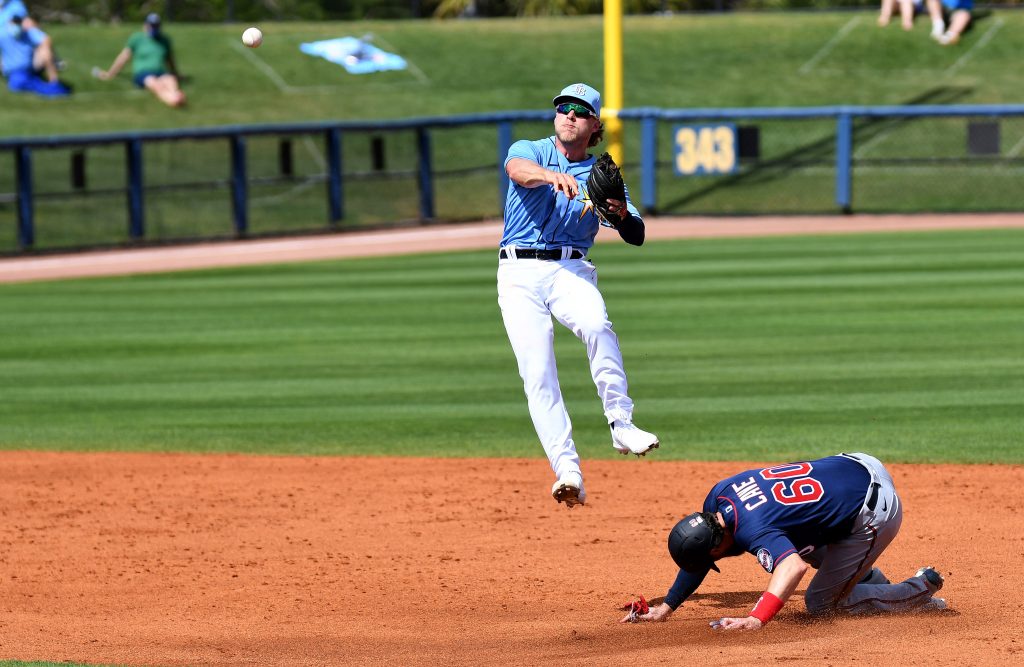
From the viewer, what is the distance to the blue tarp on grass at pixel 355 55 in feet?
105

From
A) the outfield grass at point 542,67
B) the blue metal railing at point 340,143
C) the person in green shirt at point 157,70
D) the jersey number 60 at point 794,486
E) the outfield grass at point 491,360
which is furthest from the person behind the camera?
the outfield grass at point 542,67

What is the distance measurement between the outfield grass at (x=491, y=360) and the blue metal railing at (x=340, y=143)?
2938mm

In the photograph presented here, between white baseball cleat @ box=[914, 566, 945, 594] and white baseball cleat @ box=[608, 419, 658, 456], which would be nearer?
white baseball cleat @ box=[914, 566, 945, 594]

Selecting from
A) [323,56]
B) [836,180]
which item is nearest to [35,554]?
[836,180]

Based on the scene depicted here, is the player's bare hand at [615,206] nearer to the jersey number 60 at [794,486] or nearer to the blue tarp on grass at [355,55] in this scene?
the jersey number 60 at [794,486]

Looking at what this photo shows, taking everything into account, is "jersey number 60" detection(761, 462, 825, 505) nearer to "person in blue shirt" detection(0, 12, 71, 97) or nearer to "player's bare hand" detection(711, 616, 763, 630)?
"player's bare hand" detection(711, 616, 763, 630)

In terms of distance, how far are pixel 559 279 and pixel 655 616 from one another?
1.80m

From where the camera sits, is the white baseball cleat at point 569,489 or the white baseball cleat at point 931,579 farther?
the white baseball cleat at point 569,489

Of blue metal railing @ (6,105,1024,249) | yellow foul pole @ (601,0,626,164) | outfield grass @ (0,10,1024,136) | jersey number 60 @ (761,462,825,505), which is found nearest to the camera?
jersey number 60 @ (761,462,825,505)

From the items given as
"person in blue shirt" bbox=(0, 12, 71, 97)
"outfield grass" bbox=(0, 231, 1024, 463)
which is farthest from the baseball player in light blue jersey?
"person in blue shirt" bbox=(0, 12, 71, 97)

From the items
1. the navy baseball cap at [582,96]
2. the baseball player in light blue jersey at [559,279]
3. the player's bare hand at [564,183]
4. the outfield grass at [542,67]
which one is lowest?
the outfield grass at [542,67]

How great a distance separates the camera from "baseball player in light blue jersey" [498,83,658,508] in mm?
7273

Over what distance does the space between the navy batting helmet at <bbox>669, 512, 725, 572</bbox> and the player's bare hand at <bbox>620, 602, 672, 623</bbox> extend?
0.37 m

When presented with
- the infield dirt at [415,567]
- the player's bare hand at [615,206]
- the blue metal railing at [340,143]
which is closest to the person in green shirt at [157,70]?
the blue metal railing at [340,143]
